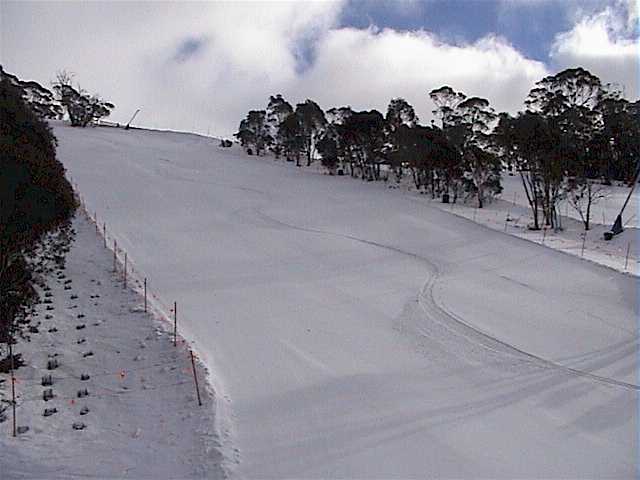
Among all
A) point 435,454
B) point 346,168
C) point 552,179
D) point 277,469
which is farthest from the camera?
point 346,168

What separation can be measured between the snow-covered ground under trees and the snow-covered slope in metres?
0.63

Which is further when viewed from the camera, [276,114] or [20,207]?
[276,114]

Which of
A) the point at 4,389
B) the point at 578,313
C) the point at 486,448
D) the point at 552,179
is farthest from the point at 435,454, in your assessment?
the point at 552,179

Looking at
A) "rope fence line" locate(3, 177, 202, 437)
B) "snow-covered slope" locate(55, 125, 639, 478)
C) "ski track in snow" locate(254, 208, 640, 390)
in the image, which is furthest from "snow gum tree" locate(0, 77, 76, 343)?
"ski track in snow" locate(254, 208, 640, 390)

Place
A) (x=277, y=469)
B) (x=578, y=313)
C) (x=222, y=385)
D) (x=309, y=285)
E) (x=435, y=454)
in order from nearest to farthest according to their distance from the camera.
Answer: (x=277, y=469) < (x=435, y=454) < (x=222, y=385) < (x=578, y=313) < (x=309, y=285)

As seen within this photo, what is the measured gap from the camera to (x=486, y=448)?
793cm

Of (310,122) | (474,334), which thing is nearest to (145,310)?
(474,334)

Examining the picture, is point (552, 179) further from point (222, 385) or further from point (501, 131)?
point (222, 385)

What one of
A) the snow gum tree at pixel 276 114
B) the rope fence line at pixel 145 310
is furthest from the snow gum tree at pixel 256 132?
the rope fence line at pixel 145 310

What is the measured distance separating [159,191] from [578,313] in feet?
75.6

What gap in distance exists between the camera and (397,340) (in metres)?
12.0

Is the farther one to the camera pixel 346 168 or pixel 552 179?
pixel 346 168

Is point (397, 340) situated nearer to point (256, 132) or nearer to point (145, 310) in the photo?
point (145, 310)

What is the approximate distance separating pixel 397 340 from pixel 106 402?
5983 mm
